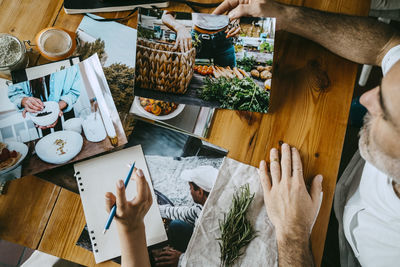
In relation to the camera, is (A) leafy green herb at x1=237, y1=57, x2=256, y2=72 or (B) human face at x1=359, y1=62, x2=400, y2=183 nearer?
(B) human face at x1=359, y1=62, x2=400, y2=183

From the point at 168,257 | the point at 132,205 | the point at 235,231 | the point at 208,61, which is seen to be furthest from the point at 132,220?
the point at 208,61

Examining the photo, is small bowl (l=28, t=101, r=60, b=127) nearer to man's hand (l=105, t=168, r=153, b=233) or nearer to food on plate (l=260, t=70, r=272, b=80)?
man's hand (l=105, t=168, r=153, b=233)

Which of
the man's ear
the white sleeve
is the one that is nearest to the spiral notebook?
the man's ear

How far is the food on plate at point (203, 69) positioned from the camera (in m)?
0.78

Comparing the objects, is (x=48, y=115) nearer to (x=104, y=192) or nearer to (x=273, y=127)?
(x=104, y=192)

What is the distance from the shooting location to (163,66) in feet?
2.52

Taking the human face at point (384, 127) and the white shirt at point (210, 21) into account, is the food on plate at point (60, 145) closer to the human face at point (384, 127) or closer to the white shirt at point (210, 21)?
the white shirt at point (210, 21)

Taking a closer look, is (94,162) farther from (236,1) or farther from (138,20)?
(236,1)

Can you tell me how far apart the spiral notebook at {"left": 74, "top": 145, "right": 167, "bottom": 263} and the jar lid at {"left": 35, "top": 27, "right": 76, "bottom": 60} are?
33 cm

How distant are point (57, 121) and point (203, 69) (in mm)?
445

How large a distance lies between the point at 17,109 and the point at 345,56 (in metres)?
0.99

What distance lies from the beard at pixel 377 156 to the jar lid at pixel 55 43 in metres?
0.87

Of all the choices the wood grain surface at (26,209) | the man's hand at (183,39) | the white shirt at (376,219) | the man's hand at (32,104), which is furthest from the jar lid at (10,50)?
the white shirt at (376,219)

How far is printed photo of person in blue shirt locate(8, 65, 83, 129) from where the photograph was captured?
755mm
